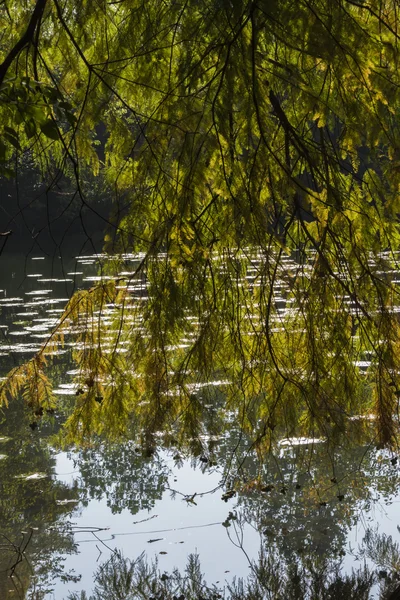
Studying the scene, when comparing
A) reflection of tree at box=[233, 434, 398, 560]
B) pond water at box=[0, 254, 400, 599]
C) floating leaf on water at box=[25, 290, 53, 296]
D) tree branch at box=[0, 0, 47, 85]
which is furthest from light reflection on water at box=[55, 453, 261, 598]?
floating leaf on water at box=[25, 290, 53, 296]

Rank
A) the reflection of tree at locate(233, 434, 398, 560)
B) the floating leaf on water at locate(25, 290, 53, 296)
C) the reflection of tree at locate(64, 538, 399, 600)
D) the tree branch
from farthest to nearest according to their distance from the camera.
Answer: the floating leaf on water at locate(25, 290, 53, 296) → the reflection of tree at locate(233, 434, 398, 560) → the reflection of tree at locate(64, 538, 399, 600) → the tree branch

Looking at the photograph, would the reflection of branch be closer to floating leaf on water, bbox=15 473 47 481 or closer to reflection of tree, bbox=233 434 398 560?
floating leaf on water, bbox=15 473 47 481

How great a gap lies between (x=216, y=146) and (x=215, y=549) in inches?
63.7

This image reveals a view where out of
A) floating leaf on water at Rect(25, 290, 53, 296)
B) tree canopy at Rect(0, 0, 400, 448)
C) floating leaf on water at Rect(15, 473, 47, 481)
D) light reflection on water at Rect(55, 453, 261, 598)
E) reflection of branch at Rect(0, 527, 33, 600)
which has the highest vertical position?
tree canopy at Rect(0, 0, 400, 448)

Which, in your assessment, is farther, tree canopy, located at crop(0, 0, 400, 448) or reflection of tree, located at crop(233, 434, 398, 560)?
reflection of tree, located at crop(233, 434, 398, 560)

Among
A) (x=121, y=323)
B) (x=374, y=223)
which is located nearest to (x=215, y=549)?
(x=121, y=323)

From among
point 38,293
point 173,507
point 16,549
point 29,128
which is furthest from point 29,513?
point 38,293

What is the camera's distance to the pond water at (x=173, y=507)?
3.29m

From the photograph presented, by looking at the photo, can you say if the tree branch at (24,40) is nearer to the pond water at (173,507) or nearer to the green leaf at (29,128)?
the green leaf at (29,128)

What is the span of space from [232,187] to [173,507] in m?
1.68

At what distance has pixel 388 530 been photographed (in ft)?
11.3

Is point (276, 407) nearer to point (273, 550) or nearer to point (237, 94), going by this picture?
point (273, 550)

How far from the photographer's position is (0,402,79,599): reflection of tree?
10.7ft

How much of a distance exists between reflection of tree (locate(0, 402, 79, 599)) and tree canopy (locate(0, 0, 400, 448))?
0.59m
